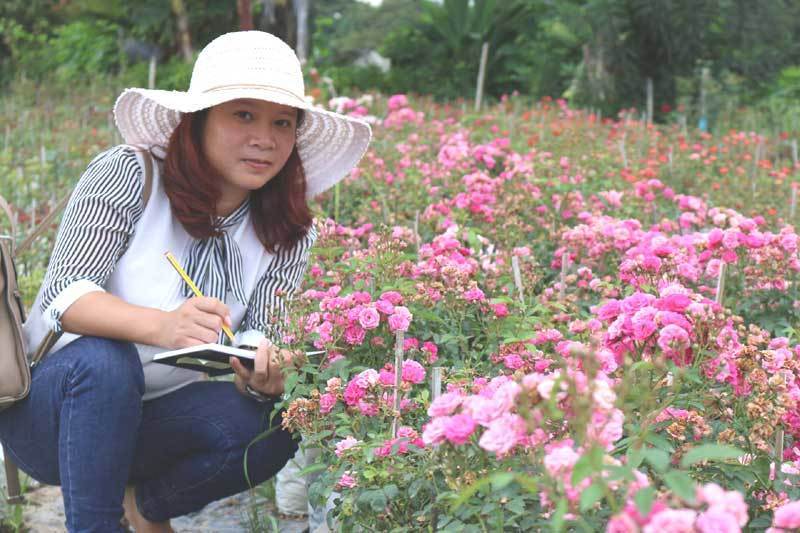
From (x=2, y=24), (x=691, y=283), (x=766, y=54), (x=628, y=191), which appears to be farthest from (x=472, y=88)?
(x=691, y=283)

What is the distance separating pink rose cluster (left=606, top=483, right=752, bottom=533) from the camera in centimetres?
89

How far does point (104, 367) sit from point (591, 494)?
1.29m

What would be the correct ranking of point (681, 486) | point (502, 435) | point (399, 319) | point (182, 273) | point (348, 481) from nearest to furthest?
point (681, 486) → point (502, 435) → point (348, 481) → point (399, 319) → point (182, 273)

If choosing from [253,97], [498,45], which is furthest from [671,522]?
[498,45]

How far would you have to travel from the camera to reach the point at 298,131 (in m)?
2.45

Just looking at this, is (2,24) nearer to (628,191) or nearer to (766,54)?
(766,54)

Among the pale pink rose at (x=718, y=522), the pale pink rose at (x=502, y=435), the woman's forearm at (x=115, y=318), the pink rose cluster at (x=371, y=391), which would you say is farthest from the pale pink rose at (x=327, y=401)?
the pale pink rose at (x=718, y=522)

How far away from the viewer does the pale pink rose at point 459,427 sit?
1.17m

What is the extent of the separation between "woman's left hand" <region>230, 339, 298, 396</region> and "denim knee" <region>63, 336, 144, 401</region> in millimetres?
211

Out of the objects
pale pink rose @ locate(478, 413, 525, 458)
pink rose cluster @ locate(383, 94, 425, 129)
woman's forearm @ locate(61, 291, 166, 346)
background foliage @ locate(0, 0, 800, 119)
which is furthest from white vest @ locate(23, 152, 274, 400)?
background foliage @ locate(0, 0, 800, 119)

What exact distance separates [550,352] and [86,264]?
38.7 inches

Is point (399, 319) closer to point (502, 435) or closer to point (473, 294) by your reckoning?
point (473, 294)

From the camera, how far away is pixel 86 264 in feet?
6.69

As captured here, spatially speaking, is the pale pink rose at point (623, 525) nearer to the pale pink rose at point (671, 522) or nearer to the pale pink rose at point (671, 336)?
the pale pink rose at point (671, 522)
